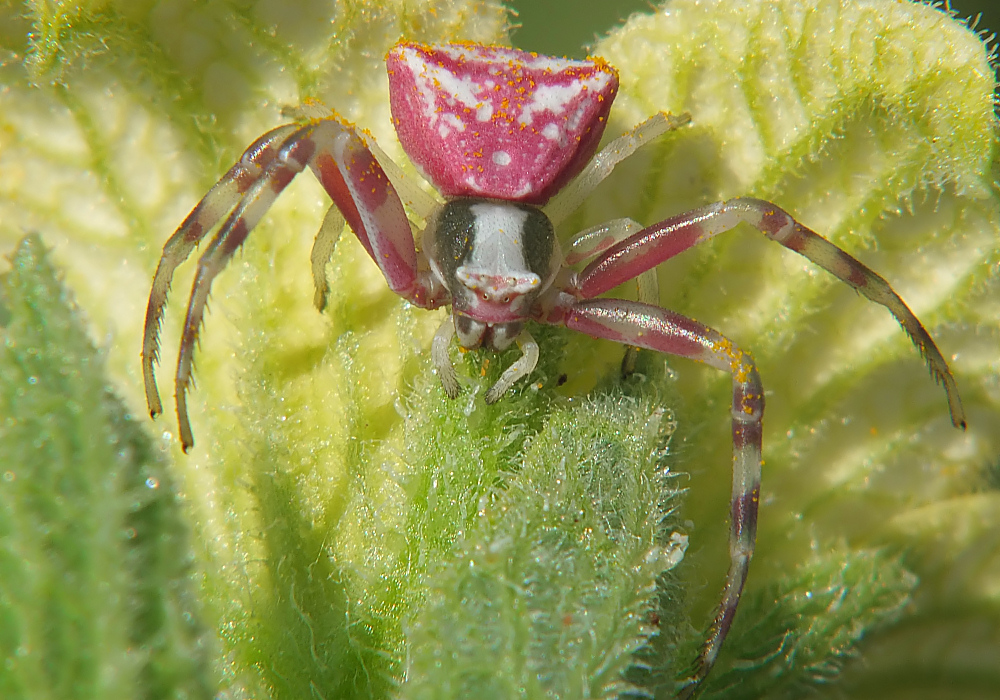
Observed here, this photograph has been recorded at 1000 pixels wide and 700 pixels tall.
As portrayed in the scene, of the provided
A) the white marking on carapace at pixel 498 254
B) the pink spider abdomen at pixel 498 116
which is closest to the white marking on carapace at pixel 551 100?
the pink spider abdomen at pixel 498 116

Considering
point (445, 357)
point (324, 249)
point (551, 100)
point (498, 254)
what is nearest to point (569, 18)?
point (551, 100)

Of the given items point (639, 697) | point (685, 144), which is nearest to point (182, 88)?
point (685, 144)

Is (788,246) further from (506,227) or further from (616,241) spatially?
(506,227)

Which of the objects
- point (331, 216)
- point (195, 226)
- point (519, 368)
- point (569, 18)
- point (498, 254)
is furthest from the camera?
point (569, 18)

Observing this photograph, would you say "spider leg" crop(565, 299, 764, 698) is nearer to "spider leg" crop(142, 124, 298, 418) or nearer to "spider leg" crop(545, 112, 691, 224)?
"spider leg" crop(545, 112, 691, 224)

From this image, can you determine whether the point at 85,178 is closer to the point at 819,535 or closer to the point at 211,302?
the point at 211,302

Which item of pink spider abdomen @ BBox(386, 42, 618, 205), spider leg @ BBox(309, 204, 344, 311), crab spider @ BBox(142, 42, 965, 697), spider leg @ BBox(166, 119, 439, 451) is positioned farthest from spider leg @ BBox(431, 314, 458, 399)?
pink spider abdomen @ BBox(386, 42, 618, 205)

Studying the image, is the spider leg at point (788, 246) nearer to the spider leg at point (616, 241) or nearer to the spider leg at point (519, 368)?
the spider leg at point (616, 241)
